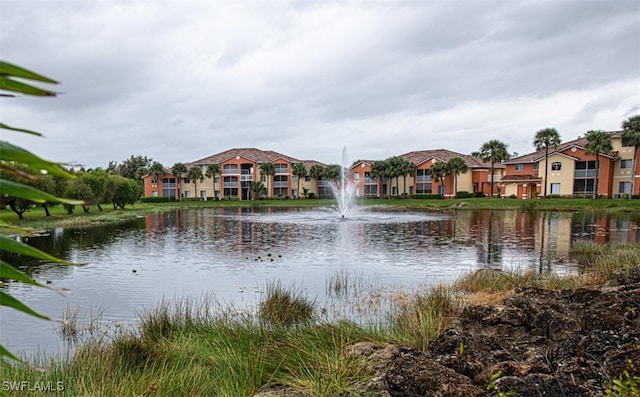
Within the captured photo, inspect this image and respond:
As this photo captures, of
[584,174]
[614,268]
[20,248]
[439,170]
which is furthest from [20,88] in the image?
[439,170]

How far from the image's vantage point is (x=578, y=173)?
59812 mm

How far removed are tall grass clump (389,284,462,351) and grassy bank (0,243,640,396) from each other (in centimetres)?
2

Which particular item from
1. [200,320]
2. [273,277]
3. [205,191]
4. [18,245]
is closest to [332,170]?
[205,191]

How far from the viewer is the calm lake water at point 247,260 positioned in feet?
38.1

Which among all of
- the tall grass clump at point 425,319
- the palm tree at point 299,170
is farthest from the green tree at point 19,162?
the palm tree at point 299,170

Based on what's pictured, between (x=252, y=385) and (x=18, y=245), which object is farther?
(x=252, y=385)

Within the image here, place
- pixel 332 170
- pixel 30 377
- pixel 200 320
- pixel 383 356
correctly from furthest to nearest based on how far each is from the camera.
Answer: pixel 332 170, pixel 200 320, pixel 383 356, pixel 30 377

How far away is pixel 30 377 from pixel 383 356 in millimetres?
3764

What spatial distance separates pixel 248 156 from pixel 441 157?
33.7m

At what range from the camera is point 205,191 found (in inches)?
3250

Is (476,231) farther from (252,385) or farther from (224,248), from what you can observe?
(252,385)

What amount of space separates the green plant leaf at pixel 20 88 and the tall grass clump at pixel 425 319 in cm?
583

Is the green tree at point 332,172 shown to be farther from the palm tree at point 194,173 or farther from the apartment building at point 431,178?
the palm tree at point 194,173

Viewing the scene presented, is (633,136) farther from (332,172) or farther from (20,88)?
(20,88)
